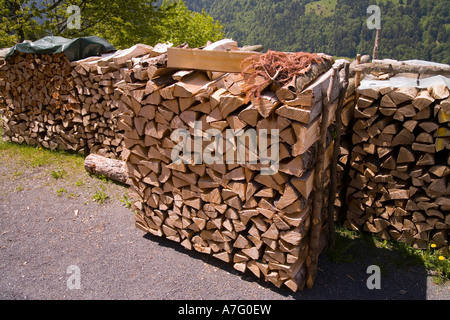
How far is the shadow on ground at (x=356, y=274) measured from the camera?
3.57 m

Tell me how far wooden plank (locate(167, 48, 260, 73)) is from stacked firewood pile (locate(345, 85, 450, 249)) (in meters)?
1.67

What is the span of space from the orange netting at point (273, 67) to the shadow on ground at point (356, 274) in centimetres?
209

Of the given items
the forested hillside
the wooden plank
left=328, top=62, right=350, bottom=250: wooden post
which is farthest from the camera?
the forested hillside

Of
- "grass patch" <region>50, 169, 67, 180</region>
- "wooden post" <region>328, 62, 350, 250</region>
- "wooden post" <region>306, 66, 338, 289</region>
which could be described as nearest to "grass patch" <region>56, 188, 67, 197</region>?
"grass patch" <region>50, 169, 67, 180</region>

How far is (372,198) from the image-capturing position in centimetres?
436

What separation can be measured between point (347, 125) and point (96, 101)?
4.65 meters

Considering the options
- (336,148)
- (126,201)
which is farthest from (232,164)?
(126,201)

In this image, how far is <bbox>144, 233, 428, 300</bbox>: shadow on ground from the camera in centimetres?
357

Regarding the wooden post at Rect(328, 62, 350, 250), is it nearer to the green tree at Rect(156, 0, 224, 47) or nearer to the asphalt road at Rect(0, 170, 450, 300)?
the asphalt road at Rect(0, 170, 450, 300)

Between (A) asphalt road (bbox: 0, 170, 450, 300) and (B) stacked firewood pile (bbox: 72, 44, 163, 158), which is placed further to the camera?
(B) stacked firewood pile (bbox: 72, 44, 163, 158)

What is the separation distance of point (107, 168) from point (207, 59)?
132 inches
